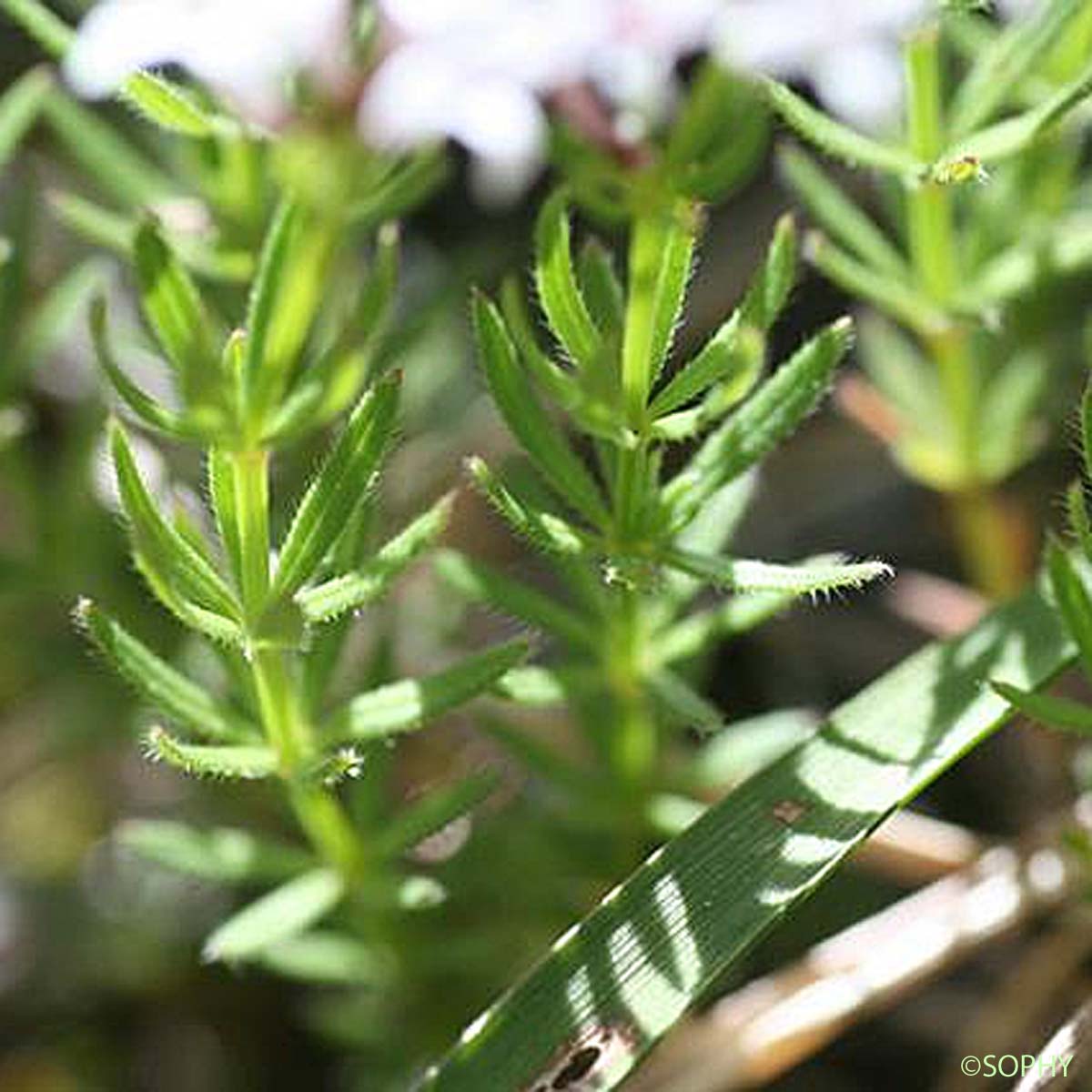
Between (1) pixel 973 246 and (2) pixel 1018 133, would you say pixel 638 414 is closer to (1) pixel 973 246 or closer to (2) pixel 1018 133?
(2) pixel 1018 133

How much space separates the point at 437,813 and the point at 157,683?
8.4 inches

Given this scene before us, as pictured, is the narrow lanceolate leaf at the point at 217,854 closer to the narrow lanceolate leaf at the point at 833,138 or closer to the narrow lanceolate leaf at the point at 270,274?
the narrow lanceolate leaf at the point at 270,274

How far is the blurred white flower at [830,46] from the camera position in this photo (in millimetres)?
1267

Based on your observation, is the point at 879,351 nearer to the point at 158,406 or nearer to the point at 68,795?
the point at 158,406

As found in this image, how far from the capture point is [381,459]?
1.03 m

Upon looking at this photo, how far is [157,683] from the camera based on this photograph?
1087 millimetres

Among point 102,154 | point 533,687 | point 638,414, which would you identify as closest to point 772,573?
point 638,414

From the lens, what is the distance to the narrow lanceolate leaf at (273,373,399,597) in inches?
Answer: 40.4

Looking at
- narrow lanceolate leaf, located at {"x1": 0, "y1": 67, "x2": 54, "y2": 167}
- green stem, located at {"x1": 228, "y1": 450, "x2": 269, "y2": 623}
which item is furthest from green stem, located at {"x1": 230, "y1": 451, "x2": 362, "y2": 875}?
narrow lanceolate leaf, located at {"x1": 0, "y1": 67, "x2": 54, "y2": 167}

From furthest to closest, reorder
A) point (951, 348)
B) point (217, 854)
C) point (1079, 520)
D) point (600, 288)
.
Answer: point (951, 348) → point (217, 854) → point (600, 288) → point (1079, 520)

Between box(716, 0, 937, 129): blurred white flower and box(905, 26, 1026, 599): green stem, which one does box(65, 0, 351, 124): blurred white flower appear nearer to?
box(716, 0, 937, 129): blurred white flower

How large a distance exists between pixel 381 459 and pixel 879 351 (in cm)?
61

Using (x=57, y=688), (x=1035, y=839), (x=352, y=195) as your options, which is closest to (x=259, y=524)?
(x=352, y=195)

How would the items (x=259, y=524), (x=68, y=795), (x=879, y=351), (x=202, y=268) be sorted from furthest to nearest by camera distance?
1. (x=68, y=795)
2. (x=879, y=351)
3. (x=202, y=268)
4. (x=259, y=524)
